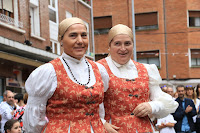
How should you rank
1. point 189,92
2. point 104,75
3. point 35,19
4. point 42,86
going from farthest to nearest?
point 35,19 → point 189,92 → point 104,75 → point 42,86

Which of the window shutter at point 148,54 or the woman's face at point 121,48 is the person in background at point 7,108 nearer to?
the woman's face at point 121,48

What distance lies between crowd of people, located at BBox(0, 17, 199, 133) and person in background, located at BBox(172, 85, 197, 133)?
5685 mm

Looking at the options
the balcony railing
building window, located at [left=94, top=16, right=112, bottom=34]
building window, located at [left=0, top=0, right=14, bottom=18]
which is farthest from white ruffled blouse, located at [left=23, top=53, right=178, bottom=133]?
building window, located at [left=94, top=16, right=112, bottom=34]

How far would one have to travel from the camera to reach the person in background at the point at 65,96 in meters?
3.51

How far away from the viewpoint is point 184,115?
10.3 m

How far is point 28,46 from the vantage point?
15.8 metres

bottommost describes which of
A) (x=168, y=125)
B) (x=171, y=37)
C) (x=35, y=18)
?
(x=168, y=125)

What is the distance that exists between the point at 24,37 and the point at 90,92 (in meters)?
13.3

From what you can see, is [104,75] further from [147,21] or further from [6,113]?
[147,21]

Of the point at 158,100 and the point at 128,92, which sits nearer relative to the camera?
the point at 128,92

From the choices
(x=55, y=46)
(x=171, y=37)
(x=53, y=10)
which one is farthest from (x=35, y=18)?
(x=171, y=37)

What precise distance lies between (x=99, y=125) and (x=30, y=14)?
47.5ft

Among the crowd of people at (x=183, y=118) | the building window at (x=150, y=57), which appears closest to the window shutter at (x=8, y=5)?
the crowd of people at (x=183, y=118)

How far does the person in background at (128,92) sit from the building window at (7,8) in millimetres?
10898
